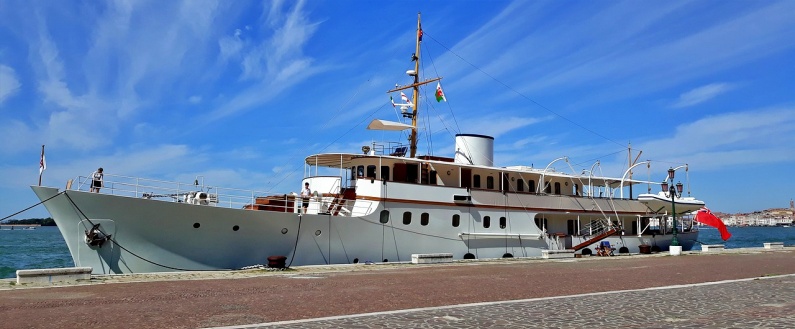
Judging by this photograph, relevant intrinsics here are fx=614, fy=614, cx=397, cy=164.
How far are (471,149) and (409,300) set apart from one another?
1993cm

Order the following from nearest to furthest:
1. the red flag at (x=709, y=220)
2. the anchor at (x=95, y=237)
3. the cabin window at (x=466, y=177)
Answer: the anchor at (x=95, y=237)
the cabin window at (x=466, y=177)
the red flag at (x=709, y=220)

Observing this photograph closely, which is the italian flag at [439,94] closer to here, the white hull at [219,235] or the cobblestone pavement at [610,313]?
the white hull at [219,235]

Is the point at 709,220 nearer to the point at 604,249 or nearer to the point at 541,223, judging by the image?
the point at 604,249

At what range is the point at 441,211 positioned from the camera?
2653 cm

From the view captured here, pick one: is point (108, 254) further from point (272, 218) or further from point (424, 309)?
point (424, 309)

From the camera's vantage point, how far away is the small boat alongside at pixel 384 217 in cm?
2002

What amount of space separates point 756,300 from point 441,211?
1617cm

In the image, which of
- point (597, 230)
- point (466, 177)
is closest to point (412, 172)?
point (466, 177)

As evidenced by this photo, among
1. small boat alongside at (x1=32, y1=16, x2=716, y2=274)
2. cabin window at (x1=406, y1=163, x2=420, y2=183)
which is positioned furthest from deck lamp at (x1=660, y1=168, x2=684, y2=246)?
cabin window at (x1=406, y1=163, x2=420, y2=183)

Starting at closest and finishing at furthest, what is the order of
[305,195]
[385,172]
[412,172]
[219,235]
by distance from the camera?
[219,235], [305,195], [385,172], [412,172]

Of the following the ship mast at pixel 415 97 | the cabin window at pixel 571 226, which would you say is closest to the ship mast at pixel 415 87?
the ship mast at pixel 415 97

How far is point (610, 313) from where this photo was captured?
380 inches

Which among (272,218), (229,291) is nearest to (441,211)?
(272,218)

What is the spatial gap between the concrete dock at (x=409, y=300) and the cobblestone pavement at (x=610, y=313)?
0.02m
